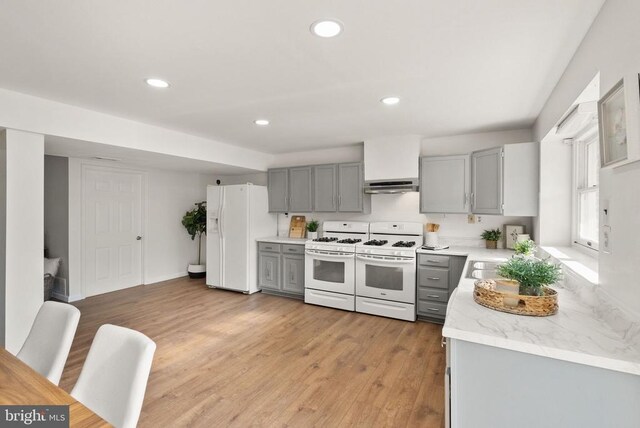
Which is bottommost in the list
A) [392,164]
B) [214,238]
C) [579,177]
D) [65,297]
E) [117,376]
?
[65,297]

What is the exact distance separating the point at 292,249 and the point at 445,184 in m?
2.31

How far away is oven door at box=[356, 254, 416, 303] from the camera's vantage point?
3766 millimetres

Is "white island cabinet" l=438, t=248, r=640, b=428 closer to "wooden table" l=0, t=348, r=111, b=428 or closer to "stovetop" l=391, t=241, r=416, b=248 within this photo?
"wooden table" l=0, t=348, r=111, b=428

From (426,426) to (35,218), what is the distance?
11.5 ft

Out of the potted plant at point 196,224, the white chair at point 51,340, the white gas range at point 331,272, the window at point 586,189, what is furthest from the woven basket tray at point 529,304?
the potted plant at point 196,224

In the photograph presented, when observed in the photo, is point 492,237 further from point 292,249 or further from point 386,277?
point 292,249

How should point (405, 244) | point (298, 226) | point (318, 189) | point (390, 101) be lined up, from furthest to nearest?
point (298, 226)
point (318, 189)
point (405, 244)
point (390, 101)

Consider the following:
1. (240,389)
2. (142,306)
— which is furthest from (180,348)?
(142,306)

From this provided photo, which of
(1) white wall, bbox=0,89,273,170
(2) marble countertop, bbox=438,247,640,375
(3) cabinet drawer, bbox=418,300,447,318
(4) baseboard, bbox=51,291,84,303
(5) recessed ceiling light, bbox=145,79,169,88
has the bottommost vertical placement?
(4) baseboard, bbox=51,291,84,303

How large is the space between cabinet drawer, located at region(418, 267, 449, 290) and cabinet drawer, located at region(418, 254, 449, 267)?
0.06m

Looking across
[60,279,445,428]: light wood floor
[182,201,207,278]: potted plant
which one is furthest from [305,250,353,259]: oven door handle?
[182,201,207,278]: potted plant

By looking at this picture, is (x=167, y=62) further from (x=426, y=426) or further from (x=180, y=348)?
(x=426, y=426)

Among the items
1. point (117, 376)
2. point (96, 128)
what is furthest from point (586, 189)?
point (96, 128)

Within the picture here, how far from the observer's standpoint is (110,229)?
16.3 ft
